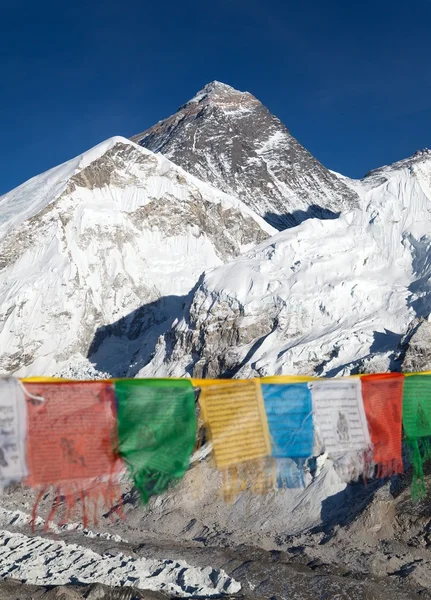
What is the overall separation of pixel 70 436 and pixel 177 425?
1318mm

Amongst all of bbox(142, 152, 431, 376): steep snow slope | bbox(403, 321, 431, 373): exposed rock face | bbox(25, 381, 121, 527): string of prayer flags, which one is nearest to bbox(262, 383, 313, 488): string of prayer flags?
bbox(25, 381, 121, 527): string of prayer flags

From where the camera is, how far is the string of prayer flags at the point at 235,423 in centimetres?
758

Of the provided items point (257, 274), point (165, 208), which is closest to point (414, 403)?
point (257, 274)

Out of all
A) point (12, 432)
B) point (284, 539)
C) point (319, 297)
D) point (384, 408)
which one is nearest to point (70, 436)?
point (12, 432)

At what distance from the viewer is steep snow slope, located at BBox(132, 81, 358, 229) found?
278ft

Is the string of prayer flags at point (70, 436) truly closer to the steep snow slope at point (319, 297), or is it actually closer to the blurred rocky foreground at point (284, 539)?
the blurred rocky foreground at point (284, 539)

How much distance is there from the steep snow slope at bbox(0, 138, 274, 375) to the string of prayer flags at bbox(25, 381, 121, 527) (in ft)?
96.9

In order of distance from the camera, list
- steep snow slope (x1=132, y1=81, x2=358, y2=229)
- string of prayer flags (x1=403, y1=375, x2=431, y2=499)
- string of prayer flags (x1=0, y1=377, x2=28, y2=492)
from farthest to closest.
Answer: steep snow slope (x1=132, y1=81, x2=358, y2=229), string of prayer flags (x1=403, y1=375, x2=431, y2=499), string of prayer flags (x1=0, y1=377, x2=28, y2=492)

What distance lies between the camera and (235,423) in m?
7.91

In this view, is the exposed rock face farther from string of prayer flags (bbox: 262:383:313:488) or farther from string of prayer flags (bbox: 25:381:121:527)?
string of prayer flags (bbox: 25:381:121:527)

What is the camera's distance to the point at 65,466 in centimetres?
684

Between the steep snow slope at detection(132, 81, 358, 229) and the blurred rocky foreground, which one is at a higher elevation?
the steep snow slope at detection(132, 81, 358, 229)

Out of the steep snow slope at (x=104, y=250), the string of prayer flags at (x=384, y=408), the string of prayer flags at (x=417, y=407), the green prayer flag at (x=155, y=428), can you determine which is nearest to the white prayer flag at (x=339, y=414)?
the string of prayer flags at (x=384, y=408)

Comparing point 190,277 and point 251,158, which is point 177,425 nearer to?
point 190,277
